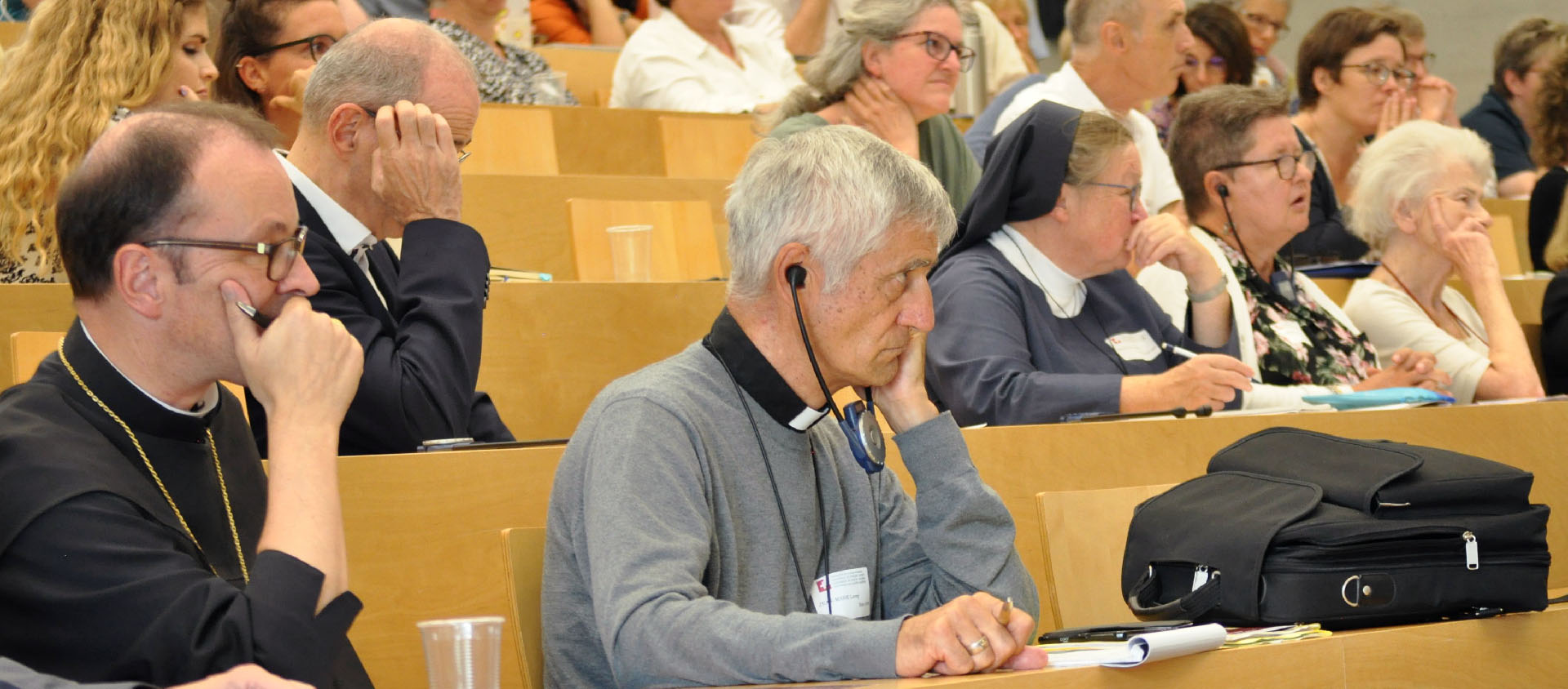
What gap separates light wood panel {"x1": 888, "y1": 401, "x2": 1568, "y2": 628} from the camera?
8.22 ft

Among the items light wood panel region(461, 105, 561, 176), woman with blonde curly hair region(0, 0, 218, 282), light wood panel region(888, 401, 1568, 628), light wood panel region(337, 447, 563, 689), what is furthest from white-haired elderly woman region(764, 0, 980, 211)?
light wood panel region(337, 447, 563, 689)

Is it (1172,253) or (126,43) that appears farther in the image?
(1172,253)

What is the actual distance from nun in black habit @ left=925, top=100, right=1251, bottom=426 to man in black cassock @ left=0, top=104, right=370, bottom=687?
1.68m

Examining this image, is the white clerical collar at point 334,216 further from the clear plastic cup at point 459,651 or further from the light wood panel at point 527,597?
the clear plastic cup at point 459,651

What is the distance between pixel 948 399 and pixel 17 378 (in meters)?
1.74

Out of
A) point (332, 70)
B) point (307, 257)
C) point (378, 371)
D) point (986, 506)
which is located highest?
point (332, 70)

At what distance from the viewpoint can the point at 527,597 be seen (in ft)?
6.07

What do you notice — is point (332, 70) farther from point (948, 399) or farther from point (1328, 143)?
point (1328, 143)

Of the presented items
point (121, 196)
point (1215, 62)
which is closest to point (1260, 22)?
point (1215, 62)

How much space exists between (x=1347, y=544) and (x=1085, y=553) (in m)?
0.43

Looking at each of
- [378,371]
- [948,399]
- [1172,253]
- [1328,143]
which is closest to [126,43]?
[378,371]

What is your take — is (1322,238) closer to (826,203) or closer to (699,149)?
(699,149)

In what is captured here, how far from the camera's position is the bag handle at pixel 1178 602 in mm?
1887

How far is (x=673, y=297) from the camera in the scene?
11.0ft
